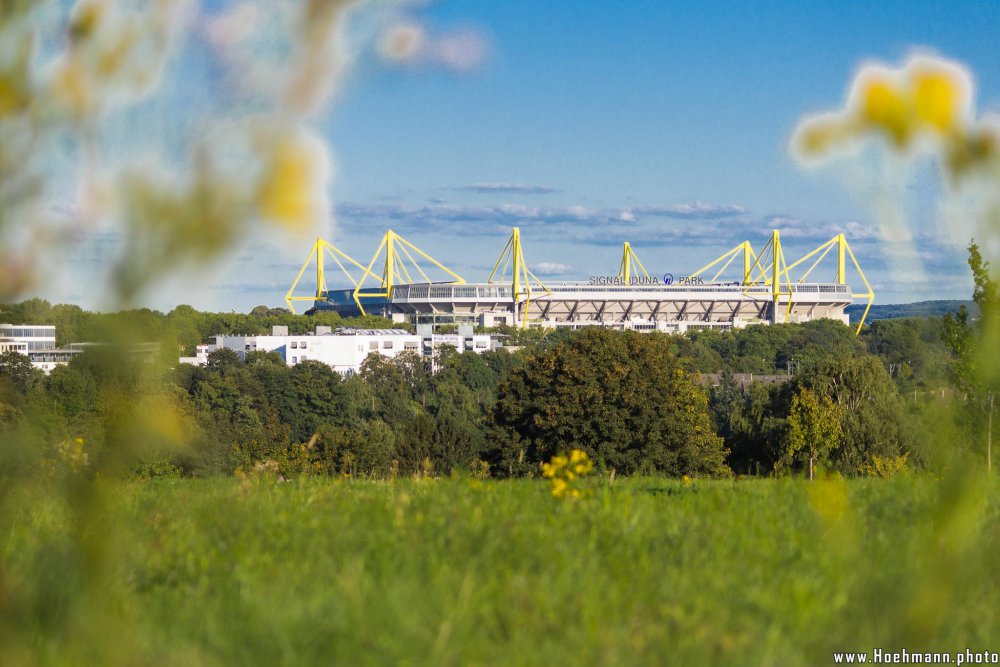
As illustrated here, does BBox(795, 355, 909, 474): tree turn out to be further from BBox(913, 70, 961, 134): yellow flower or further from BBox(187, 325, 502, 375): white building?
BBox(187, 325, 502, 375): white building

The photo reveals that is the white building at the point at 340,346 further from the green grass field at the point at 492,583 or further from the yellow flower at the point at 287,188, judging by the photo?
the yellow flower at the point at 287,188

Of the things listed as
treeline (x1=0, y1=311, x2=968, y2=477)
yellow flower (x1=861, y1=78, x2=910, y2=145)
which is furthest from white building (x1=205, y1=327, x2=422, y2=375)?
yellow flower (x1=861, y1=78, x2=910, y2=145)

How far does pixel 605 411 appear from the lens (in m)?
21.3

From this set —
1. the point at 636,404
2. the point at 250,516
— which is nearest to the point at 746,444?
the point at 636,404

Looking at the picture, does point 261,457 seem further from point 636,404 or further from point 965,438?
point 965,438

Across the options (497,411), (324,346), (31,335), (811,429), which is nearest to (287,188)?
(31,335)

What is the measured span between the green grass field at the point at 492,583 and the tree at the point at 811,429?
20.3 metres

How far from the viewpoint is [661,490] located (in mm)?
5879

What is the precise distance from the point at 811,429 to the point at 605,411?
544 centimetres

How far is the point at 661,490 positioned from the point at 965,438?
391cm

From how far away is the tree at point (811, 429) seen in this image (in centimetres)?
2392

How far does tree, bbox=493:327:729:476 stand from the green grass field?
53.3 ft

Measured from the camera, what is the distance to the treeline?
5.93ft

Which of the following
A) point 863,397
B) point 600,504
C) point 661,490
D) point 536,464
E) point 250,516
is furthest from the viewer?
point 863,397
